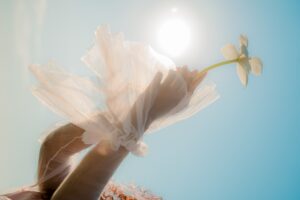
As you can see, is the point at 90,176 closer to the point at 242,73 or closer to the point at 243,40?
the point at 242,73

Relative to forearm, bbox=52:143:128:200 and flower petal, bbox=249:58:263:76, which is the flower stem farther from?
forearm, bbox=52:143:128:200

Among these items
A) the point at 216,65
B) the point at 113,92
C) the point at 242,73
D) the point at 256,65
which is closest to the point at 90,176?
the point at 113,92

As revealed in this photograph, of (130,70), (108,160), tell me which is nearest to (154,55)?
(130,70)

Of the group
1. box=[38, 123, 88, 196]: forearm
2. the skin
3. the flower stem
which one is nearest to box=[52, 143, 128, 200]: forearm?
the skin

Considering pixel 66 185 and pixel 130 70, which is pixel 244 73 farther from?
pixel 66 185

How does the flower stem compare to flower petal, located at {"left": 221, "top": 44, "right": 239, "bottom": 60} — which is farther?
flower petal, located at {"left": 221, "top": 44, "right": 239, "bottom": 60}

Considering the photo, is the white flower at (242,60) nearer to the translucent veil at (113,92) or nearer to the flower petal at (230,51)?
the flower petal at (230,51)
